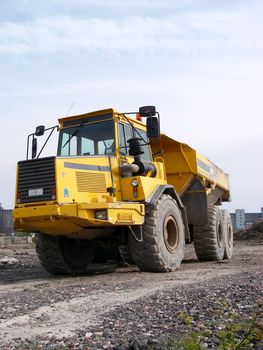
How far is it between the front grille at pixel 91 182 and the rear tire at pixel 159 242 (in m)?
1.04

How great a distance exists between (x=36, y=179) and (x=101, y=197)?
116cm

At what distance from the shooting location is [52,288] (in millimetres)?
7504

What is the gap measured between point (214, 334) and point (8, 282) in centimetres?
566

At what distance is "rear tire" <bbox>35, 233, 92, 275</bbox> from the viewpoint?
964 cm

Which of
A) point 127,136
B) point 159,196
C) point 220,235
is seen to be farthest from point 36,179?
point 220,235

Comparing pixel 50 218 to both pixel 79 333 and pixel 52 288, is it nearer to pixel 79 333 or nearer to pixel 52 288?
pixel 52 288

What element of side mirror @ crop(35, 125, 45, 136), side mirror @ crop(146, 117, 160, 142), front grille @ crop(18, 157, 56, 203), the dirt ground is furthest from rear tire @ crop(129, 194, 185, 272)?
side mirror @ crop(35, 125, 45, 136)

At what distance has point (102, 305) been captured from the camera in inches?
229

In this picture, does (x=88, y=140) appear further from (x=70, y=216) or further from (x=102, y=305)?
(x=102, y=305)

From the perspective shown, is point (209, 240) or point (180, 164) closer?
point (180, 164)

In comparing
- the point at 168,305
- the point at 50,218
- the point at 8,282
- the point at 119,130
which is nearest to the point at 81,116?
the point at 119,130

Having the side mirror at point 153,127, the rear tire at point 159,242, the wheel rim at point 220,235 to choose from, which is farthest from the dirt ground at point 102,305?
the wheel rim at point 220,235

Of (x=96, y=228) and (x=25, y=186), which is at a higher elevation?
(x=25, y=186)

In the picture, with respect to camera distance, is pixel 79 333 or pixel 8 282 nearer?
pixel 79 333
